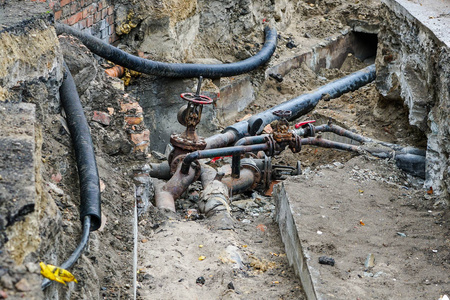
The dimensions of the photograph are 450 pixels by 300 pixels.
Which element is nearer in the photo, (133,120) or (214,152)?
(133,120)

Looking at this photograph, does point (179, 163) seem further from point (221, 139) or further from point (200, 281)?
point (200, 281)

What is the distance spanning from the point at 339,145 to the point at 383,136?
57.3 inches

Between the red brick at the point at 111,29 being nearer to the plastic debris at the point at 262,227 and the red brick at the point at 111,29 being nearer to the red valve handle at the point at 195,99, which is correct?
the red valve handle at the point at 195,99

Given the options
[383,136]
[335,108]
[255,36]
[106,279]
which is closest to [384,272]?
[106,279]

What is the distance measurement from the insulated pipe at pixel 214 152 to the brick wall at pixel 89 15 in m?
1.82

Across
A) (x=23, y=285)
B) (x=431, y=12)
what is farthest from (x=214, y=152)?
(x=23, y=285)

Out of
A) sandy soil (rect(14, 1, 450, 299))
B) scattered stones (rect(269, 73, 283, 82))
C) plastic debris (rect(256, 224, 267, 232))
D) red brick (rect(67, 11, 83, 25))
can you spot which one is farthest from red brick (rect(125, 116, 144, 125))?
scattered stones (rect(269, 73, 283, 82))

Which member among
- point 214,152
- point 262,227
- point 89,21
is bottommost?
point 262,227

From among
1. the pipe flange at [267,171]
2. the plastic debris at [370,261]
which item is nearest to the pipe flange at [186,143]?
the pipe flange at [267,171]

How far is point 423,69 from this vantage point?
5832 millimetres

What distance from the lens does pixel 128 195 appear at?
4004 millimetres

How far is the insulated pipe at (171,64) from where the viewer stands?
512 centimetres

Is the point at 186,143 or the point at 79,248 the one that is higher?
the point at 79,248

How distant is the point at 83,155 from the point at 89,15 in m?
3.03
